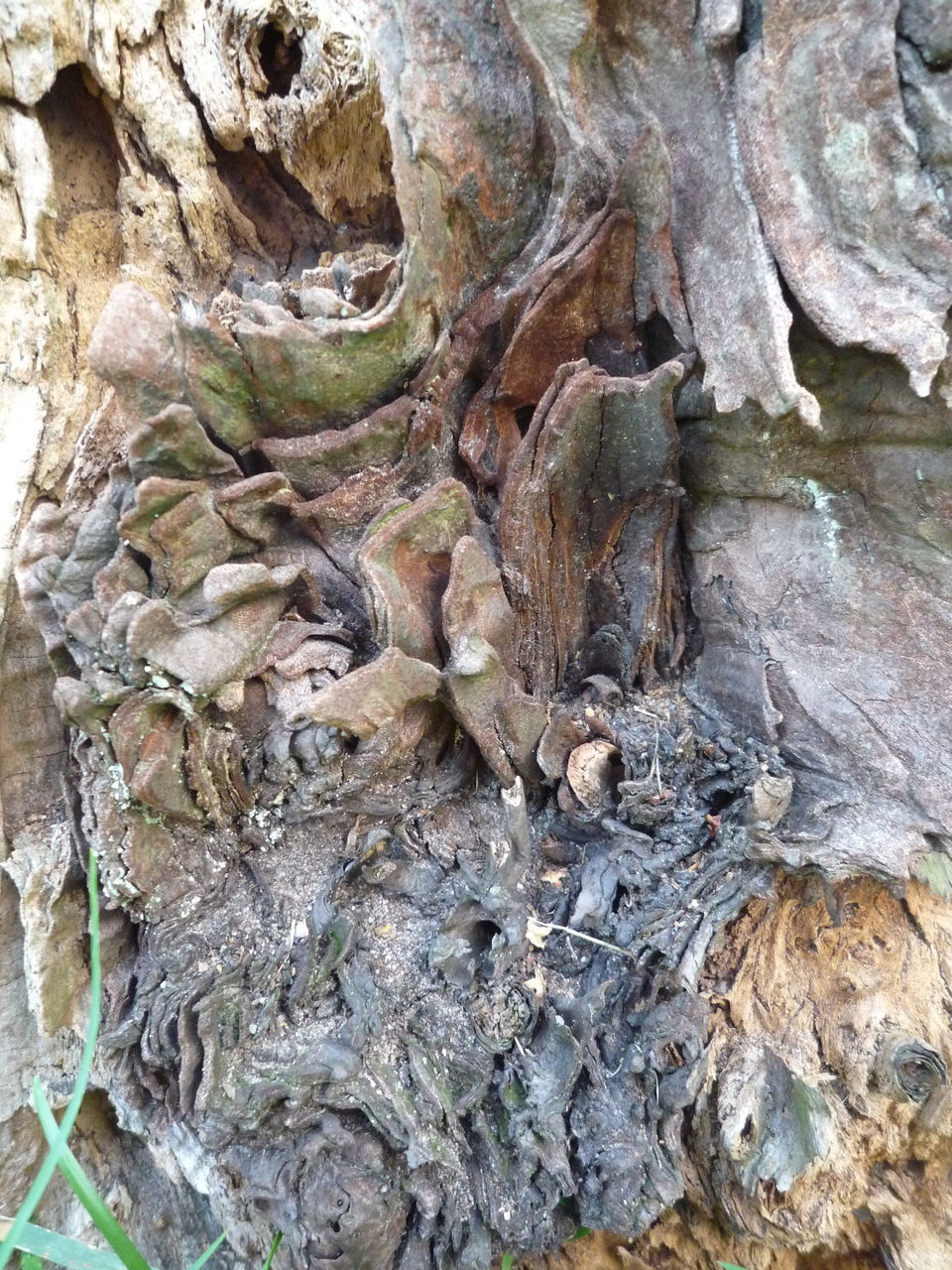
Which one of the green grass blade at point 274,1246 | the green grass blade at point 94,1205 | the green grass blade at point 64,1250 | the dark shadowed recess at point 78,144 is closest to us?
the green grass blade at point 94,1205

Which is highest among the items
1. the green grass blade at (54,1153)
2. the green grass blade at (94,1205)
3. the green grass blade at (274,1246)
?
the green grass blade at (54,1153)

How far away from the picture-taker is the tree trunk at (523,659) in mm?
1394

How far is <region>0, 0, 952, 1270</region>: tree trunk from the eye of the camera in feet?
4.57

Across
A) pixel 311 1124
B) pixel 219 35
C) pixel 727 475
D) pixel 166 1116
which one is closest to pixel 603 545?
pixel 727 475

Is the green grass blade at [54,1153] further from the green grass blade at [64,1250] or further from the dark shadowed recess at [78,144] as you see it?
the dark shadowed recess at [78,144]

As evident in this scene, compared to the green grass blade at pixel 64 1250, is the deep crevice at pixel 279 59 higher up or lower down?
higher up

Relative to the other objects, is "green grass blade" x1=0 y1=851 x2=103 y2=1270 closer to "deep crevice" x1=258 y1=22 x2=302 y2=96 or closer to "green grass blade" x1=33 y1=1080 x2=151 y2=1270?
"green grass blade" x1=33 y1=1080 x2=151 y2=1270

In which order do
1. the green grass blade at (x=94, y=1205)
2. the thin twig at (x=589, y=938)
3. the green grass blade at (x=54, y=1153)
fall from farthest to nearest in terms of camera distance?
the thin twig at (x=589, y=938) < the green grass blade at (x=94, y=1205) < the green grass blade at (x=54, y=1153)

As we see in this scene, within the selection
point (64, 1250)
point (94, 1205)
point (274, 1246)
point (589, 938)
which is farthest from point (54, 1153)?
point (589, 938)

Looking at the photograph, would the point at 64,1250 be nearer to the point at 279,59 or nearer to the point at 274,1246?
the point at 274,1246

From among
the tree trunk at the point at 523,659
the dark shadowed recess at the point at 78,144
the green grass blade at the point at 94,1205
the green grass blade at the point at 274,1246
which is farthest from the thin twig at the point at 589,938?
the dark shadowed recess at the point at 78,144

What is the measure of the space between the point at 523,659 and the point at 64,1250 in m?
1.58

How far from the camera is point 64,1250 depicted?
132 centimetres

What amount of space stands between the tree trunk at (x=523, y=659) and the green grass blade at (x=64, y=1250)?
25 centimetres
